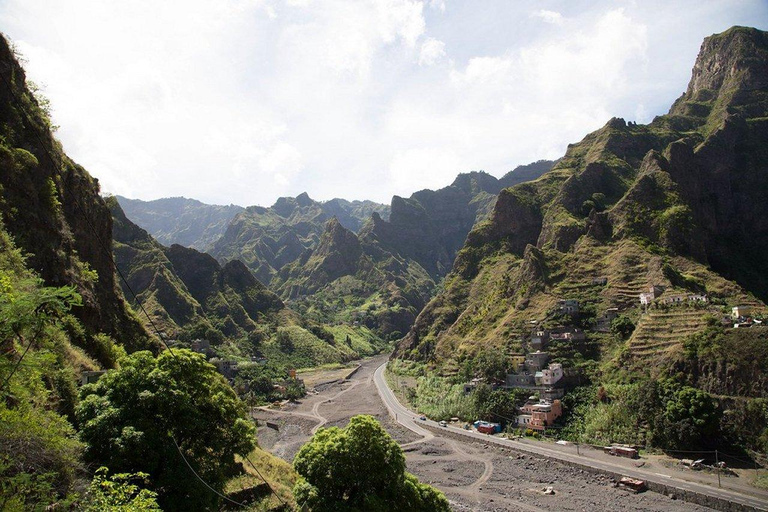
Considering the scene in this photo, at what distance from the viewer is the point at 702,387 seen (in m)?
57.4

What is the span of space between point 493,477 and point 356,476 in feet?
109

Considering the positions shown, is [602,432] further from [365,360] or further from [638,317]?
[365,360]

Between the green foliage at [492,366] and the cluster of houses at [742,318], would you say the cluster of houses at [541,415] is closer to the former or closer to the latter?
the green foliage at [492,366]

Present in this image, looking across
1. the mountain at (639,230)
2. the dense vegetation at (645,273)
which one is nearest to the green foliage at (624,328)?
the dense vegetation at (645,273)

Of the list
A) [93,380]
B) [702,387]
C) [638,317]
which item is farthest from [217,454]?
[638,317]

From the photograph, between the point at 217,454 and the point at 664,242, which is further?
the point at 664,242

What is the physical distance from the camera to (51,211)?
131 ft

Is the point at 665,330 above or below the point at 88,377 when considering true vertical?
above

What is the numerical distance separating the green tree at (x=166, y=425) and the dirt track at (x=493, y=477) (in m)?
28.6

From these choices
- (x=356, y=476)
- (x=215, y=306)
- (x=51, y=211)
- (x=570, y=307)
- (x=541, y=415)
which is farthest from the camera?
(x=215, y=306)

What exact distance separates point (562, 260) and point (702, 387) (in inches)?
2001

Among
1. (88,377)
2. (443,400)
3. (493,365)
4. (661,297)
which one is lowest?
(443,400)

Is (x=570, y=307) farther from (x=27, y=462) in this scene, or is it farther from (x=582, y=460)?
(x=27, y=462)

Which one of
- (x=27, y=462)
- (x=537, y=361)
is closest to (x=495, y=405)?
(x=537, y=361)
